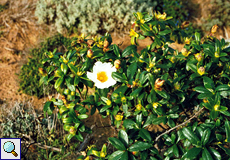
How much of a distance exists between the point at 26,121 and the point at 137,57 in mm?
1745

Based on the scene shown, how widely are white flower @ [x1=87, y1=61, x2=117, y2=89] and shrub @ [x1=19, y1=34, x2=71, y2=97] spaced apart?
1774mm

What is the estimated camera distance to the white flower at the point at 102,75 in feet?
5.08

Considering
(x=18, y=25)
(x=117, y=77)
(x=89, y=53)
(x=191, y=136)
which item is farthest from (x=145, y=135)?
(x=18, y=25)

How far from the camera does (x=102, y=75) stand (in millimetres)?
1568

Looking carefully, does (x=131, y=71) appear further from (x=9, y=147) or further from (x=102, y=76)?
(x=9, y=147)

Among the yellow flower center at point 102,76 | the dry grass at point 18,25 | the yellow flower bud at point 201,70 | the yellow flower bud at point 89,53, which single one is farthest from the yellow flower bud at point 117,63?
the dry grass at point 18,25

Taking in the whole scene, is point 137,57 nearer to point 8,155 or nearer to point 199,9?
point 8,155

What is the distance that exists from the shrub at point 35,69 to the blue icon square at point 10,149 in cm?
92

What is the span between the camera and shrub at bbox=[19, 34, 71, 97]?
11.0ft

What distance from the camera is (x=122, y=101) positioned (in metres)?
1.58

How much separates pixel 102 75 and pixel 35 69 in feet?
7.39

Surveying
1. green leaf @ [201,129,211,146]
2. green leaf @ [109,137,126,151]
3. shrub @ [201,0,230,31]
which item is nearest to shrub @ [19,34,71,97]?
green leaf @ [109,137,126,151]

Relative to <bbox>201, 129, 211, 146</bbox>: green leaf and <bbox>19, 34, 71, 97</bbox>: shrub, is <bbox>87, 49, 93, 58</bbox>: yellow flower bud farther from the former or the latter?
<bbox>19, 34, 71, 97</bbox>: shrub

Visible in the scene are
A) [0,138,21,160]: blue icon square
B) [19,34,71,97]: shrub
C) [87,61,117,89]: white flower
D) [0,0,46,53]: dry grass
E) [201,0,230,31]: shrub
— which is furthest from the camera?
[201,0,230,31]: shrub
